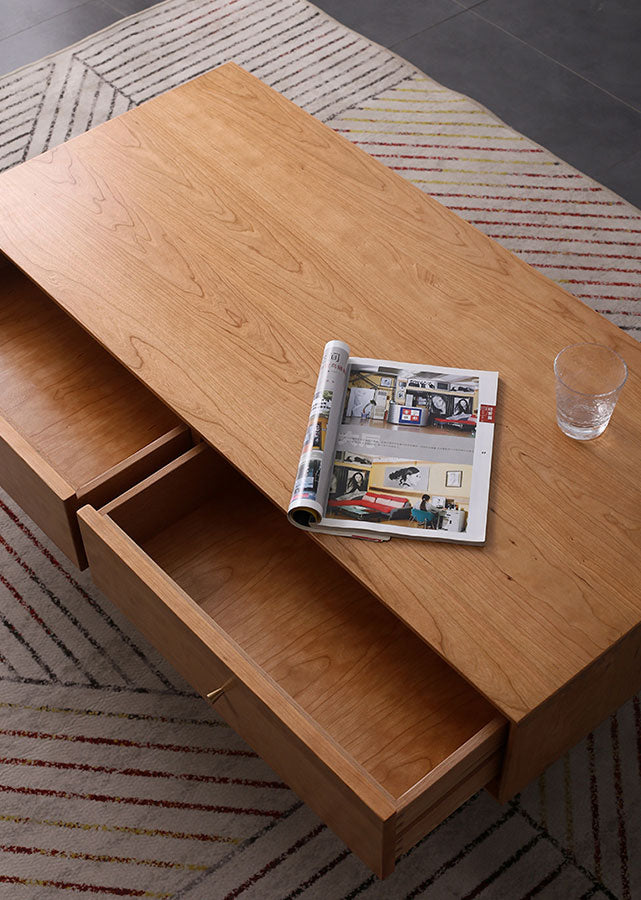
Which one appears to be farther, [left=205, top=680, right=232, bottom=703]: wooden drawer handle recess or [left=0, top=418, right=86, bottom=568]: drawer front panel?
[left=0, top=418, right=86, bottom=568]: drawer front panel

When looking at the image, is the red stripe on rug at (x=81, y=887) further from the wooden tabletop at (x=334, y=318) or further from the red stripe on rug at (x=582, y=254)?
the red stripe on rug at (x=582, y=254)

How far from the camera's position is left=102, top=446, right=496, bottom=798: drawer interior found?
49.1 inches

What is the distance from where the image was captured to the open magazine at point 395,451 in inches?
50.4

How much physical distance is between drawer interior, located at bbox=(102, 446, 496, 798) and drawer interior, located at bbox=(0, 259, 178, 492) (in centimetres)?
14

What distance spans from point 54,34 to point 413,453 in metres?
1.97

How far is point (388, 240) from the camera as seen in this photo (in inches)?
64.0

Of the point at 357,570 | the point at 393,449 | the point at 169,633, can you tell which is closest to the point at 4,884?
the point at 169,633

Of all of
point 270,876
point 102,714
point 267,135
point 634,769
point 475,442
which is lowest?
point 634,769

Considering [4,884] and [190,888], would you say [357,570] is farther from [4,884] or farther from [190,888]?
[4,884]

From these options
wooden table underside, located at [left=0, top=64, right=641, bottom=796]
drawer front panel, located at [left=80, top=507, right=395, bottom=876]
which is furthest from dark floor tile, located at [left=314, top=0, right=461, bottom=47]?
drawer front panel, located at [left=80, top=507, right=395, bottom=876]

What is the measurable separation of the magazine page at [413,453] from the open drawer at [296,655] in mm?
156

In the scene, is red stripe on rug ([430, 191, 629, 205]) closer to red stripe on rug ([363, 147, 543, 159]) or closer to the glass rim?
red stripe on rug ([363, 147, 543, 159])

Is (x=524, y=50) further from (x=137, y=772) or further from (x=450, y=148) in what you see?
(x=137, y=772)

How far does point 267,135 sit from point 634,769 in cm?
119
